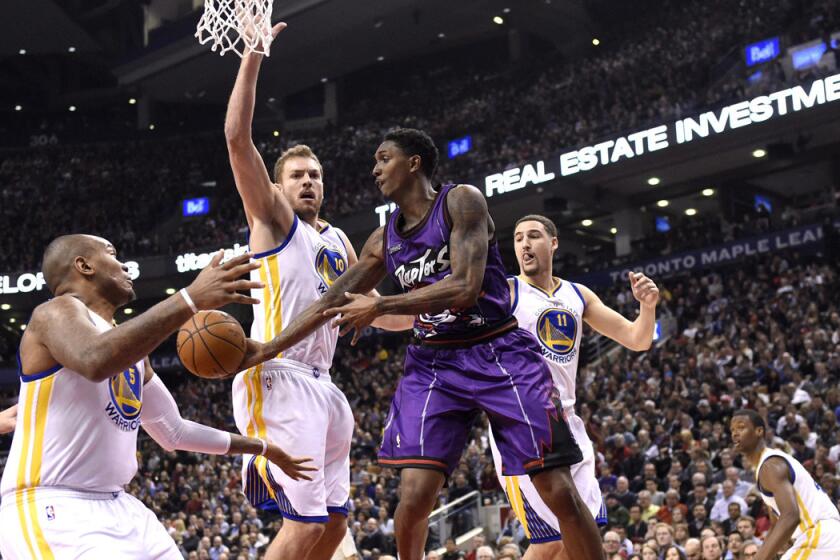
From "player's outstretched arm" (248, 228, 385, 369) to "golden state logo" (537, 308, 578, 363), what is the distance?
169 centimetres

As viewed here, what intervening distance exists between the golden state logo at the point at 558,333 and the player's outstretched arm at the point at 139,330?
3100 mm

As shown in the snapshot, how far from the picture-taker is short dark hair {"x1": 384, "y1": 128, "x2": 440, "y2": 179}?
187 inches

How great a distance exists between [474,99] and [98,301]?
28386mm

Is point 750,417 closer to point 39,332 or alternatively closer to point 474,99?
point 39,332

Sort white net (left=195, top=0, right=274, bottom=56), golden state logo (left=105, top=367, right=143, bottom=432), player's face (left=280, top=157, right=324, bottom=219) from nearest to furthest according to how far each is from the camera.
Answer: golden state logo (left=105, top=367, right=143, bottom=432) < white net (left=195, top=0, right=274, bottom=56) < player's face (left=280, top=157, right=324, bottom=219)

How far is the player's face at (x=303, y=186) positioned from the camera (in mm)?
5449

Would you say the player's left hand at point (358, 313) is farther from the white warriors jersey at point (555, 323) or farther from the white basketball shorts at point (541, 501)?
the white warriors jersey at point (555, 323)

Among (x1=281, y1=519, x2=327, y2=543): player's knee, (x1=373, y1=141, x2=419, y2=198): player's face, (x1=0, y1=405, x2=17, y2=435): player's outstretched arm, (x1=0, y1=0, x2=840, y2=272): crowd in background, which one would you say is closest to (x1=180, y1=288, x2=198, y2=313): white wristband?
(x1=0, y1=405, x2=17, y2=435): player's outstretched arm

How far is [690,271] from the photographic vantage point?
2305 cm

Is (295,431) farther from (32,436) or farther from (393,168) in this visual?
(32,436)

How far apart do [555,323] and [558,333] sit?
7 centimetres

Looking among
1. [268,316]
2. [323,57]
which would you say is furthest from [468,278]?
[323,57]

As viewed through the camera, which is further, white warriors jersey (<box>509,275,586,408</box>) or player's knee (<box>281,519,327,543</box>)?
white warriors jersey (<box>509,275,586,408</box>)

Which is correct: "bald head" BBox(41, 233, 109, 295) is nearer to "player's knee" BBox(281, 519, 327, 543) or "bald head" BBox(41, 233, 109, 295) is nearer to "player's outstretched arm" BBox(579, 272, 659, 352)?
"player's knee" BBox(281, 519, 327, 543)
